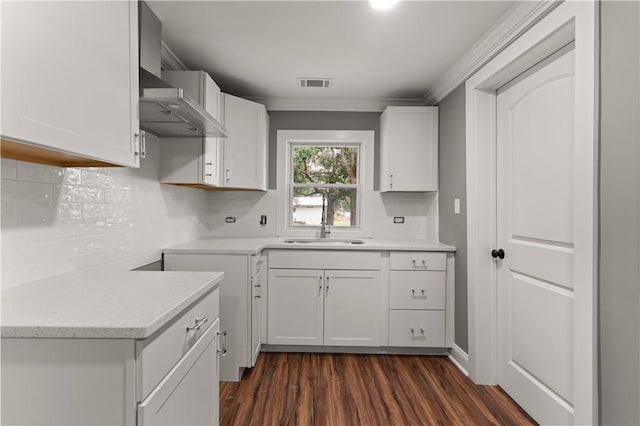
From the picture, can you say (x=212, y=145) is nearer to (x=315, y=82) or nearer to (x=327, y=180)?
(x=315, y=82)

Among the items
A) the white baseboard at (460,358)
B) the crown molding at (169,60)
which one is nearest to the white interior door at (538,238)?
the white baseboard at (460,358)

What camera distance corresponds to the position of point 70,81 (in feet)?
3.20

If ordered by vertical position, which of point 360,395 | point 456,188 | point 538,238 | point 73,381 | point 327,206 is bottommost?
point 360,395

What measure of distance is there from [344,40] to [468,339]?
2.33 metres

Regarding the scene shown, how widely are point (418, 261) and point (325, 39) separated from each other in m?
1.86

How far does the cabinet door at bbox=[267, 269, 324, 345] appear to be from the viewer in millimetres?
2711

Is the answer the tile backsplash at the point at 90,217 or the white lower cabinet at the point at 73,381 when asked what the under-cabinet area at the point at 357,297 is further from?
the white lower cabinet at the point at 73,381

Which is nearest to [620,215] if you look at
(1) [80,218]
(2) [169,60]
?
(1) [80,218]

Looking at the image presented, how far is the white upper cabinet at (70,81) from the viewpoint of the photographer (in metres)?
0.80

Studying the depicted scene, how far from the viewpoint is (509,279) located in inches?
85.0

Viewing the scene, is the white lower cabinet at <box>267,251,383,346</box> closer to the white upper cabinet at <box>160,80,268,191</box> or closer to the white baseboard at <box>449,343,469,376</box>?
the white baseboard at <box>449,343,469,376</box>

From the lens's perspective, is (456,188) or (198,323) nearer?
(198,323)

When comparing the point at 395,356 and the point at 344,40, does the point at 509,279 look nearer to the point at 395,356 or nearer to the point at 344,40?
the point at 395,356

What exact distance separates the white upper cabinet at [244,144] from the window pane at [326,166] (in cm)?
49
